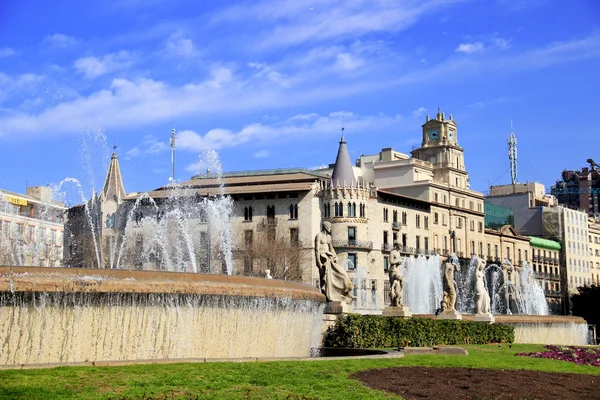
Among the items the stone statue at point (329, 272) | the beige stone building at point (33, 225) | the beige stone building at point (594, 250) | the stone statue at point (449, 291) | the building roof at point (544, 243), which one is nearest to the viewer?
the stone statue at point (329, 272)

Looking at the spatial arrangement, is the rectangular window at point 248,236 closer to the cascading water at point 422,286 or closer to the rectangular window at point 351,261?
the rectangular window at point 351,261

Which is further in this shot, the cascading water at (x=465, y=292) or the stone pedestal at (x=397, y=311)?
the cascading water at (x=465, y=292)

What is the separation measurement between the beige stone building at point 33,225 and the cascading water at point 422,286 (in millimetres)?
32027

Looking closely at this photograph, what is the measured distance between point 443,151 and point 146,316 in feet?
296

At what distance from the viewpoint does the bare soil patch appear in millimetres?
13859

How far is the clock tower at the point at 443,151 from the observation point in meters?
102

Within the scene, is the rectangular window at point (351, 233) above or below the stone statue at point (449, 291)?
above

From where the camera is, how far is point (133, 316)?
600 inches

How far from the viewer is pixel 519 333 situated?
123ft

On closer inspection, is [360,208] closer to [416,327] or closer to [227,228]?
[227,228]

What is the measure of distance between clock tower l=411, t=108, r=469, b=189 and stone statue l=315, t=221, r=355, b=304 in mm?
79695

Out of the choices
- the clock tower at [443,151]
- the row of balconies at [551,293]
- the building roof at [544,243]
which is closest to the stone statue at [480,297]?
the clock tower at [443,151]

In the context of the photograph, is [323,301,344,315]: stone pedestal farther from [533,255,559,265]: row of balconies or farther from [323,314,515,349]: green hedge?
[533,255,559,265]: row of balconies

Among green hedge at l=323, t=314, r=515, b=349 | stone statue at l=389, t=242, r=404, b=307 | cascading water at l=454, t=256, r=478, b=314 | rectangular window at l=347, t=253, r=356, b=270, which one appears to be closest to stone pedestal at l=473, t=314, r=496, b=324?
green hedge at l=323, t=314, r=515, b=349
